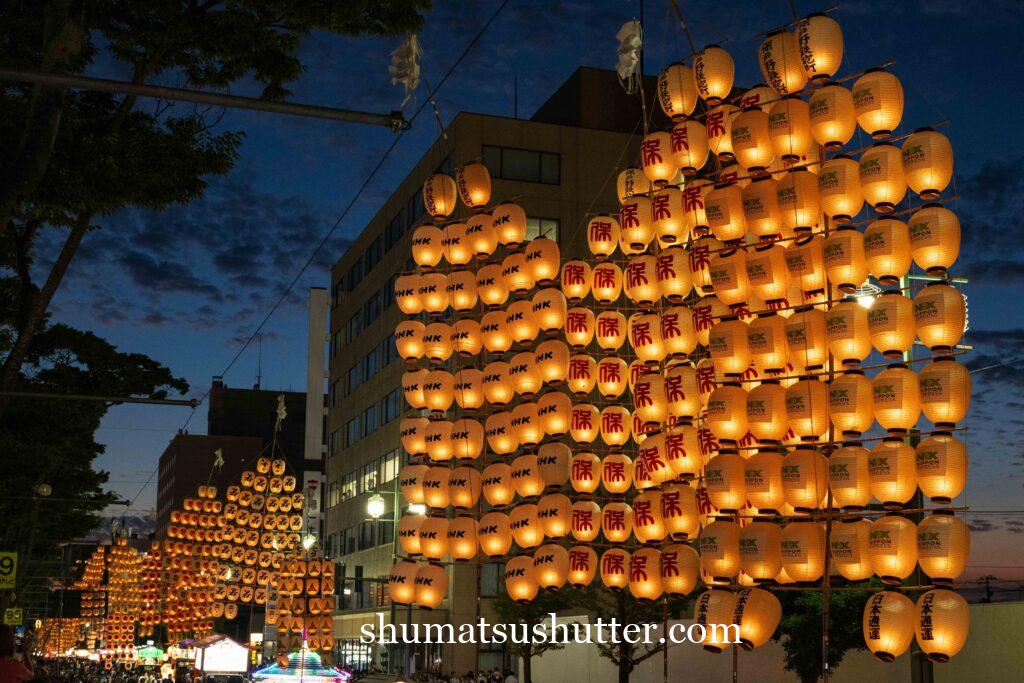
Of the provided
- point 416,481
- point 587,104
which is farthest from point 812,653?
point 587,104

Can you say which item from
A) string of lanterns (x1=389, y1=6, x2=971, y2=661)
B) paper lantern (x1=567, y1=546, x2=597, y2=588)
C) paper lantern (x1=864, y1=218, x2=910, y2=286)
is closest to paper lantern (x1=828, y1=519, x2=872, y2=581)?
string of lanterns (x1=389, y1=6, x2=971, y2=661)

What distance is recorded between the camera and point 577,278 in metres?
21.6

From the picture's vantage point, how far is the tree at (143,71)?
15.2 meters

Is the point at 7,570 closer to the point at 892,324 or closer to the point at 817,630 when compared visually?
the point at 817,630

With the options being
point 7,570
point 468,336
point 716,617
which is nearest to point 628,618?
point 468,336

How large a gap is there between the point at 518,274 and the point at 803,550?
8.60 metres

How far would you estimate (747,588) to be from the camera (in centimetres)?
1689

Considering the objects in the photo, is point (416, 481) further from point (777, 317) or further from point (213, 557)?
point (213, 557)

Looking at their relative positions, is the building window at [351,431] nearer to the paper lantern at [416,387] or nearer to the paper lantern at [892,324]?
the paper lantern at [416,387]

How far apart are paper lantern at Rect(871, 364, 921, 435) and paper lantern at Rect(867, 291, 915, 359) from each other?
31 cm

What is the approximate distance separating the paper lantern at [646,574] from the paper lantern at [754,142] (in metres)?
6.73

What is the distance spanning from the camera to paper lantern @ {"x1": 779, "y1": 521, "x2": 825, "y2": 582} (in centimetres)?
1602

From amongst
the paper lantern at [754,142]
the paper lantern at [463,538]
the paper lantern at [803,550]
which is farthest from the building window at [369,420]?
the paper lantern at [803,550]

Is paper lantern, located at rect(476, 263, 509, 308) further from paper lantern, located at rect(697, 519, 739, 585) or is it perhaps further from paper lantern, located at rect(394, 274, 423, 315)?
paper lantern, located at rect(697, 519, 739, 585)
